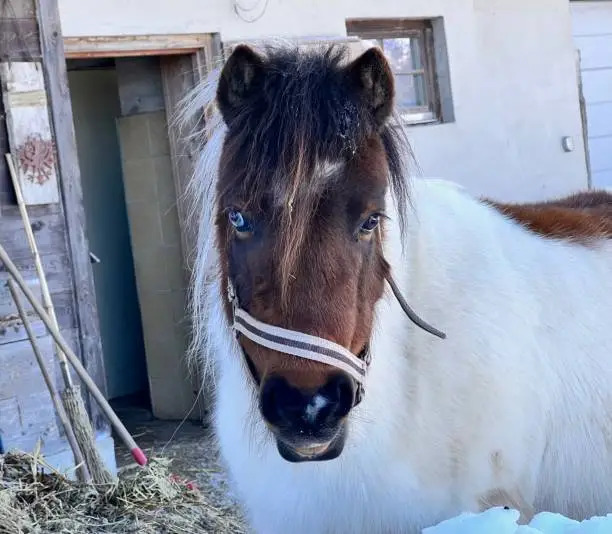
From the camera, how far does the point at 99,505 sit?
10.6 ft

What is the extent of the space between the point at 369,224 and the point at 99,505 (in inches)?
71.6

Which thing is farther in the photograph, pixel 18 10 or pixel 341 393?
pixel 18 10

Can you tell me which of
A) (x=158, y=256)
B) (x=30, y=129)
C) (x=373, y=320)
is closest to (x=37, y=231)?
(x=30, y=129)

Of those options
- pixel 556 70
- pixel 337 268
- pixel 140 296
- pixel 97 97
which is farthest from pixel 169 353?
pixel 337 268

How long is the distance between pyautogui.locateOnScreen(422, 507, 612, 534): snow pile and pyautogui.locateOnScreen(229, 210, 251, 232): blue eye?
78 cm

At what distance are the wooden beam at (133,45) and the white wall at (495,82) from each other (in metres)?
0.17

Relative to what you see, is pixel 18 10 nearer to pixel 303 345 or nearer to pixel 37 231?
pixel 37 231

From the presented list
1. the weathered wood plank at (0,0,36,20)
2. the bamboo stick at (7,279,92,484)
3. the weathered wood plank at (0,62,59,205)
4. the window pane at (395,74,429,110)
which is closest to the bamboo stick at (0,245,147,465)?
the bamboo stick at (7,279,92,484)

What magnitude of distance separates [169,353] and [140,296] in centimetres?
45

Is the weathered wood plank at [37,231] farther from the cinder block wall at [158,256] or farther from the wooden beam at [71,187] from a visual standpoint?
the cinder block wall at [158,256]

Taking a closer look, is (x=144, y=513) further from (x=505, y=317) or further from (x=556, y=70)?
(x=556, y=70)

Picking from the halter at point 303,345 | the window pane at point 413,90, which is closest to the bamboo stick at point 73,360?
the halter at point 303,345

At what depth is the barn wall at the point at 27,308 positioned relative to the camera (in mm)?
4297

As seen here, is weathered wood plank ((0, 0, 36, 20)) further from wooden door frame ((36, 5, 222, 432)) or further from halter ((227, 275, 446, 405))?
halter ((227, 275, 446, 405))
